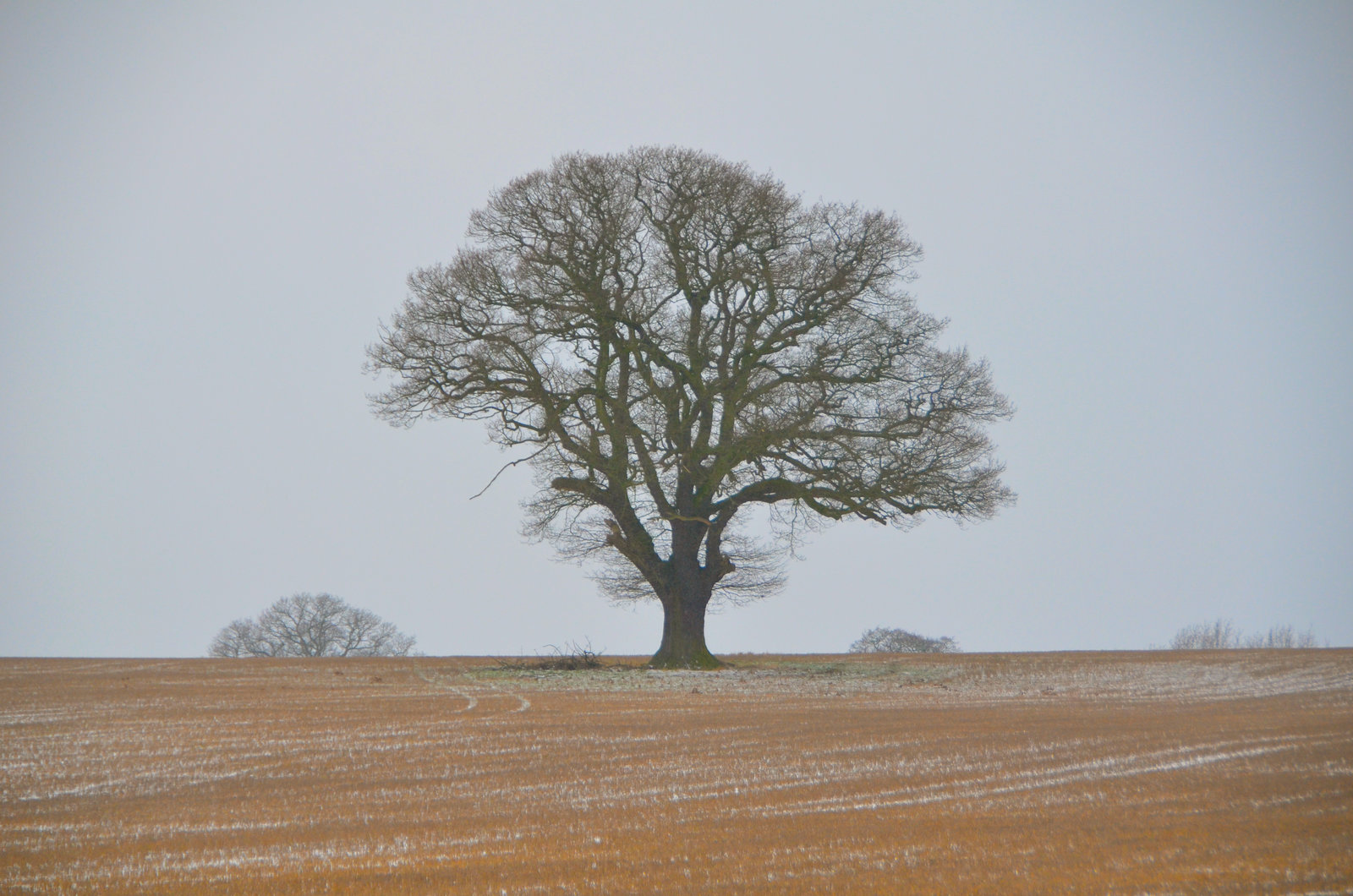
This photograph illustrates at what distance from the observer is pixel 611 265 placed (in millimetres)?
30328

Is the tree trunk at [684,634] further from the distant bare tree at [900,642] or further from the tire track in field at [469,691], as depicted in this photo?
the distant bare tree at [900,642]

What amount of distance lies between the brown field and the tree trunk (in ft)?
27.7

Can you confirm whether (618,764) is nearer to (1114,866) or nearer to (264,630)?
(1114,866)

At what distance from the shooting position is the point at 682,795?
1090 centimetres

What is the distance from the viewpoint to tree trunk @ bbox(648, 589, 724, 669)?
30.4 meters

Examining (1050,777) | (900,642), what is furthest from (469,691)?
(900,642)

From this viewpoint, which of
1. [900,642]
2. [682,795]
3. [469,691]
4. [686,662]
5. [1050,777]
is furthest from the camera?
[900,642]

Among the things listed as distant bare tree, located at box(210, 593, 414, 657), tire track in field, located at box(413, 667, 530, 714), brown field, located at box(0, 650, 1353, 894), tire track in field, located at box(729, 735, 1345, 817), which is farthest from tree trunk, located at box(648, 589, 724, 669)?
distant bare tree, located at box(210, 593, 414, 657)

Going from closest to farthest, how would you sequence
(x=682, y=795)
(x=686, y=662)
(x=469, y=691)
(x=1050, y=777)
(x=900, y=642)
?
1. (x=682, y=795)
2. (x=1050, y=777)
3. (x=469, y=691)
4. (x=686, y=662)
5. (x=900, y=642)

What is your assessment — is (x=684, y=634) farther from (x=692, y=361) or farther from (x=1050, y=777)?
(x=1050, y=777)

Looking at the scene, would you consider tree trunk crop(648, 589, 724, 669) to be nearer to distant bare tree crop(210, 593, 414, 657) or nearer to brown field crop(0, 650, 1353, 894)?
brown field crop(0, 650, 1353, 894)

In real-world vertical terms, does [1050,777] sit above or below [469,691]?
above

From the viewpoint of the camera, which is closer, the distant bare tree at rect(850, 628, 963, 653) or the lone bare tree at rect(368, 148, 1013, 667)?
the lone bare tree at rect(368, 148, 1013, 667)

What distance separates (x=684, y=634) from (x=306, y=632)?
42.6 meters
